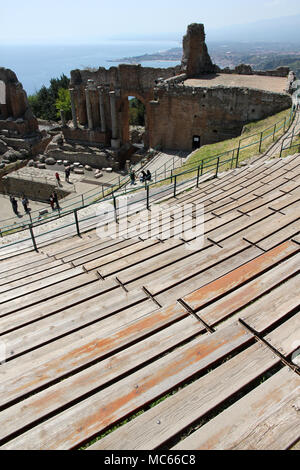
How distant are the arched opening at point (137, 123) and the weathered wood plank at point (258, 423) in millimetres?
28721

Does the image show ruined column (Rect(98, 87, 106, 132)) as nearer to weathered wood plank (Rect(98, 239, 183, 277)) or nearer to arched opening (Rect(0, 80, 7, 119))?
arched opening (Rect(0, 80, 7, 119))

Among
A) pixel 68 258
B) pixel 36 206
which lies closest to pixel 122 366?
pixel 68 258

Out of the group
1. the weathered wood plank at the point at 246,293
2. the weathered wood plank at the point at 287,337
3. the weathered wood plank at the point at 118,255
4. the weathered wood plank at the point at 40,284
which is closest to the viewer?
the weathered wood plank at the point at 287,337

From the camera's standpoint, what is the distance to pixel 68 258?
663 cm

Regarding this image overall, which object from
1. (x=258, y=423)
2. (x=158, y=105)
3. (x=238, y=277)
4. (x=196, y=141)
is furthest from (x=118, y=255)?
(x=158, y=105)

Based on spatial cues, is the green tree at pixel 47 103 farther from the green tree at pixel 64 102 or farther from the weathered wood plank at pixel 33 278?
the weathered wood plank at pixel 33 278

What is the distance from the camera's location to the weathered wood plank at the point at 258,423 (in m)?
2.80

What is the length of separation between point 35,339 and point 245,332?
2.83 m

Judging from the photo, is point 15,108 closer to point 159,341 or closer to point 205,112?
point 205,112

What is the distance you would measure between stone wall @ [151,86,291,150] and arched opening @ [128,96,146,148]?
7.55 m

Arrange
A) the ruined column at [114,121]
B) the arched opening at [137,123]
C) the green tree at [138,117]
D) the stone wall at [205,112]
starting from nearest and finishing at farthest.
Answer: the stone wall at [205,112]
the ruined column at [114,121]
the arched opening at [137,123]
the green tree at [138,117]

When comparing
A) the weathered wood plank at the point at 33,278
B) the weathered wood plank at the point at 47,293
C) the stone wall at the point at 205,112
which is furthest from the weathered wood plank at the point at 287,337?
the stone wall at the point at 205,112

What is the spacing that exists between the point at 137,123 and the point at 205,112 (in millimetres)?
30570

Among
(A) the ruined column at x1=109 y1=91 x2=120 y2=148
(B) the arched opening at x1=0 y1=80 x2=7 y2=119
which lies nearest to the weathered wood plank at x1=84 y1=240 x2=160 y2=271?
(A) the ruined column at x1=109 y1=91 x2=120 y2=148
